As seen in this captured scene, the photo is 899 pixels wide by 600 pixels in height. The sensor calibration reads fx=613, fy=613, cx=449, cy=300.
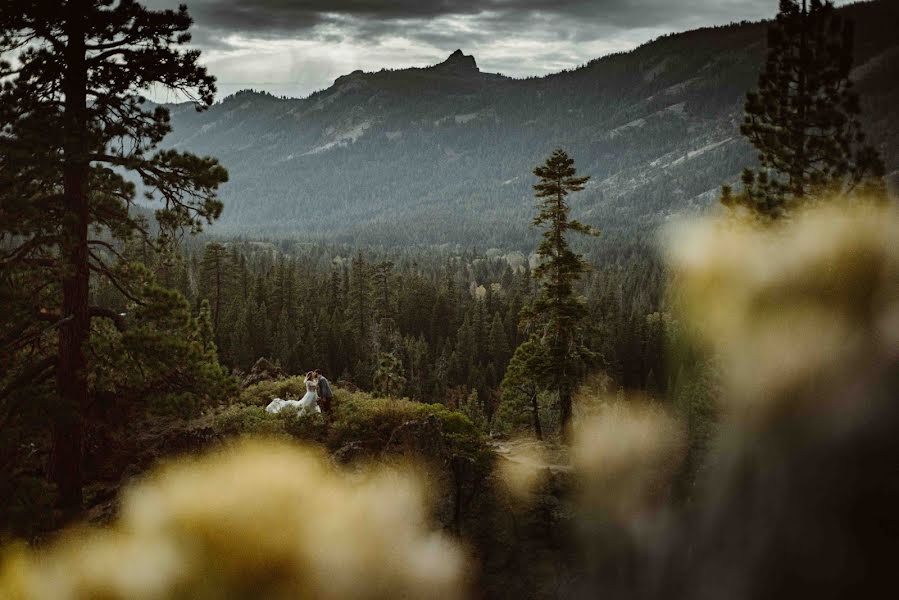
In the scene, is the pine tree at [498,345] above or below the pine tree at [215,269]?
below

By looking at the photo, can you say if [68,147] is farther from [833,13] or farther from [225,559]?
[833,13]

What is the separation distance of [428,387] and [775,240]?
66.3 m

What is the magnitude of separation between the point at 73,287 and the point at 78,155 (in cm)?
235

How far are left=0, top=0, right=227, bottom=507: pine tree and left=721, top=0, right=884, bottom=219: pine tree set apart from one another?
523 inches

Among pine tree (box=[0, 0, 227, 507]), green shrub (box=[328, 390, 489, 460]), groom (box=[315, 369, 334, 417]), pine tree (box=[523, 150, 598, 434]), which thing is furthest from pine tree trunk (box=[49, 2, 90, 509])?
pine tree (box=[523, 150, 598, 434])

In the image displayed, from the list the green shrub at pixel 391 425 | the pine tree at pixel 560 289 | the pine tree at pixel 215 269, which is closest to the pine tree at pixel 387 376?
the pine tree at pixel 215 269

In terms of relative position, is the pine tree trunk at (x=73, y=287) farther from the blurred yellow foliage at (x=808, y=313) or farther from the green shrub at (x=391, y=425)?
the blurred yellow foliage at (x=808, y=313)

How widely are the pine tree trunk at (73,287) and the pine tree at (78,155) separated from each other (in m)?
0.02

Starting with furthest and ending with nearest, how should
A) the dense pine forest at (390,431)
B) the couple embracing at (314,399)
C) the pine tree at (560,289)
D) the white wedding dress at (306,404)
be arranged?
the pine tree at (560,289), the couple embracing at (314,399), the white wedding dress at (306,404), the dense pine forest at (390,431)

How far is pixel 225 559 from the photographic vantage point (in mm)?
9398

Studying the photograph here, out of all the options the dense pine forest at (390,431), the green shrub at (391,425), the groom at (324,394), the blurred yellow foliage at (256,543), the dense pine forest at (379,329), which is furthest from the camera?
the dense pine forest at (379,329)

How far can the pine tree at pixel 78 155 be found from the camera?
9914 mm

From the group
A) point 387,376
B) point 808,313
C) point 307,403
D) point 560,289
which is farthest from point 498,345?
point 808,313

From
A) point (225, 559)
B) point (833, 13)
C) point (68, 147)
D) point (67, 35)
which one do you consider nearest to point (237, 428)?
point (225, 559)
